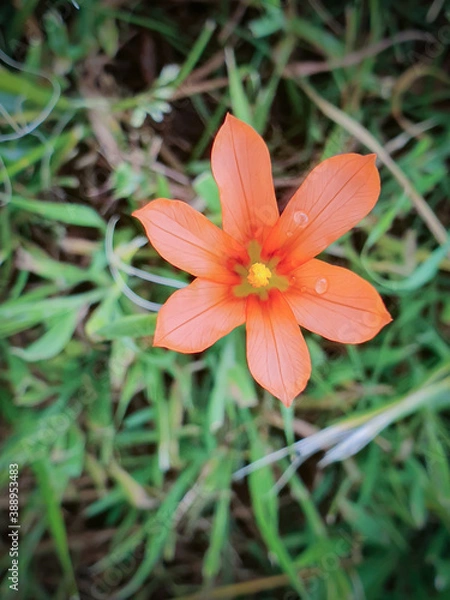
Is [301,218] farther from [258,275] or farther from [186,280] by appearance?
[186,280]

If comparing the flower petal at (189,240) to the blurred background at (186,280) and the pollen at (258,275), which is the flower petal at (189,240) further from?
the blurred background at (186,280)

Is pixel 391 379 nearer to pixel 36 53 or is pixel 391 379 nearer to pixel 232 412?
pixel 232 412

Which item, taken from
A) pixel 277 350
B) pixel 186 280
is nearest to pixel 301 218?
pixel 277 350

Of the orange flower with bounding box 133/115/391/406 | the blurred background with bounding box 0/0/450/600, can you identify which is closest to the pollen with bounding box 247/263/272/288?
the orange flower with bounding box 133/115/391/406

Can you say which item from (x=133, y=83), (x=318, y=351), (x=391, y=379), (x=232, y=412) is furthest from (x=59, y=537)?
(x=133, y=83)

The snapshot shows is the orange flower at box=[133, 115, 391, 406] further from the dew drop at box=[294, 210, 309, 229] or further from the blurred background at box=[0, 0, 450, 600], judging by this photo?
the blurred background at box=[0, 0, 450, 600]

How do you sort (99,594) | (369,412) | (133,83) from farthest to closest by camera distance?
(99,594) < (133,83) < (369,412)

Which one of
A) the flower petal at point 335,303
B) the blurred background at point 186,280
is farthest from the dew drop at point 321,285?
the blurred background at point 186,280
